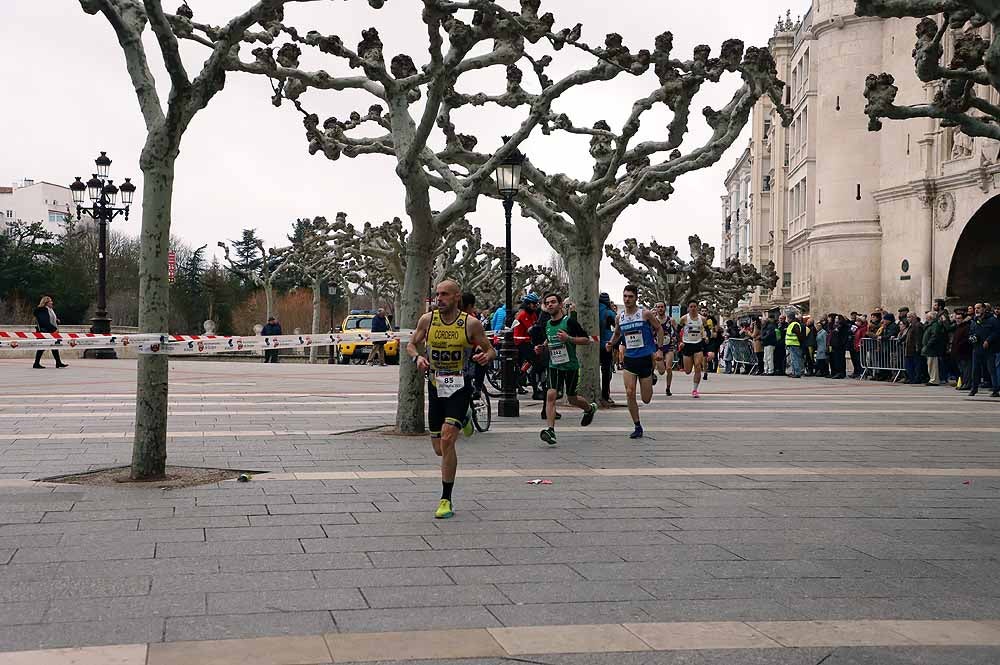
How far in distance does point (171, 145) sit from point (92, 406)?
332 inches

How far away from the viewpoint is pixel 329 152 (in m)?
18.2

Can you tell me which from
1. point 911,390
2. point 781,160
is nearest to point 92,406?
point 911,390

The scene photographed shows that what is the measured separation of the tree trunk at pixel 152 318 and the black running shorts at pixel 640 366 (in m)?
6.16

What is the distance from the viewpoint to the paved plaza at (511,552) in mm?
4801

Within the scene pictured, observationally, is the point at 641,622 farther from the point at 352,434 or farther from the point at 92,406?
the point at 92,406

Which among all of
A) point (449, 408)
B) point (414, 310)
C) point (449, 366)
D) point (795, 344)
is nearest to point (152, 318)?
point (449, 366)

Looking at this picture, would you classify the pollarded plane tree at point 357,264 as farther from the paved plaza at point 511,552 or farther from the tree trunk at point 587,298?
the paved plaza at point 511,552

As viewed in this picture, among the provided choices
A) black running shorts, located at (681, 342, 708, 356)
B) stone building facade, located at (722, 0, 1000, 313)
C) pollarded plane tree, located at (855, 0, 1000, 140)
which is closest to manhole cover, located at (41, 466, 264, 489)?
pollarded plane tree, located at (855, 0, 1000, 140)

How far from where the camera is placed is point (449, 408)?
822cm

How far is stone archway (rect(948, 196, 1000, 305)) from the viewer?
40.4 meters

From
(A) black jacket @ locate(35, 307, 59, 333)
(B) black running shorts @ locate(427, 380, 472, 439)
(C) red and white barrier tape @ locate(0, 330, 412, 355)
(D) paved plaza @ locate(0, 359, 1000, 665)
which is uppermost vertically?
(A) black jacket @ locate(35, 307, 59, 333)

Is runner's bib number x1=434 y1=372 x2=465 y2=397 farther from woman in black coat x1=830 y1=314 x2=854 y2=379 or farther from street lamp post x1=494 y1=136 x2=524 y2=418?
woman in black coat x1=830 y1=314 x2=854 y2=379

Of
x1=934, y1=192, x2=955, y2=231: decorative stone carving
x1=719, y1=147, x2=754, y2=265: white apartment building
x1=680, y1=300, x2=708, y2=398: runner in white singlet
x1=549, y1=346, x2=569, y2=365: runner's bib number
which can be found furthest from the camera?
x1=719, y1=147, x2=754, y2=265: white apartment building

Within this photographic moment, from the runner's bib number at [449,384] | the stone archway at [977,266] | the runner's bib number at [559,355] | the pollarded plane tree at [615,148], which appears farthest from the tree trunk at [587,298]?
the stone archway at [977,266]
